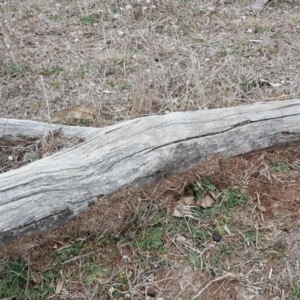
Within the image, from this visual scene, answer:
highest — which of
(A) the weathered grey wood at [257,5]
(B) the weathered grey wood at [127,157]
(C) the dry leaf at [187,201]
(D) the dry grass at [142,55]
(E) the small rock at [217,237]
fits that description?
(B) the weathered grey wood at [127,157]

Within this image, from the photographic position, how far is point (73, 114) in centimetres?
318

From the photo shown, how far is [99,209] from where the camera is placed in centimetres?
221

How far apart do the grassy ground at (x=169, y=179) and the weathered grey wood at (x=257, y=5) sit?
6 cm

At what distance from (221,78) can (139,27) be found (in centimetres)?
125

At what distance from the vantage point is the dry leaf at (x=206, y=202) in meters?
2.41

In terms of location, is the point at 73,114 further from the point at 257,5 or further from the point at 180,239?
the point at 257,5

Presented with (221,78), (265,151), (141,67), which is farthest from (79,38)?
(265,151)

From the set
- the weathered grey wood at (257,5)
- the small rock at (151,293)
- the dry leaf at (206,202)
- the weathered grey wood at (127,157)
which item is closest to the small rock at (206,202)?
the dry leaf at (206,202)

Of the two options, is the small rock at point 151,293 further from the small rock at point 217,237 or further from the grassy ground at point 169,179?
the small rock at point 217,237

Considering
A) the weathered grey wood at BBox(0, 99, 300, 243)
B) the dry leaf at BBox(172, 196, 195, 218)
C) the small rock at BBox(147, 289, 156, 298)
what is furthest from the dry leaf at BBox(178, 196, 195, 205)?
the small rock at BBox(147, 289, 156, 298)

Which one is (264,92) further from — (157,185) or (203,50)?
(157,185)

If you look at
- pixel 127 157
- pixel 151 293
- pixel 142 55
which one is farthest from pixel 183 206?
pixel 142 55

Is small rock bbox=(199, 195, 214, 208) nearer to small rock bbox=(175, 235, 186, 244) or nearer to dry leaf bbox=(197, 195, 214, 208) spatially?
dry leaf bbox=(197, 195, 214, 208)

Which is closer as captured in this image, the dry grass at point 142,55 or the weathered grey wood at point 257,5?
the dry grass at point 142,55
